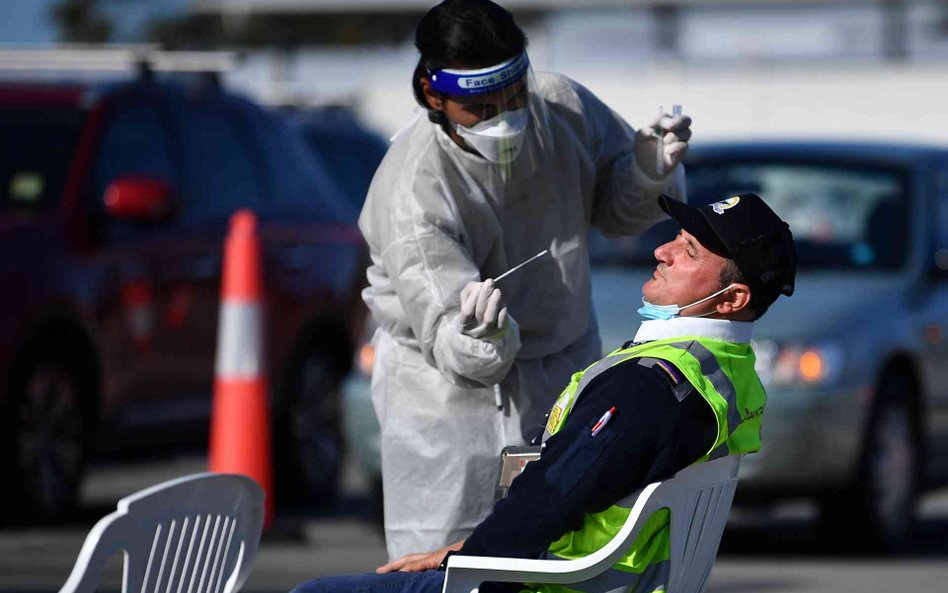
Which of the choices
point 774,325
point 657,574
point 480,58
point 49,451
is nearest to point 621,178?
point 480,58

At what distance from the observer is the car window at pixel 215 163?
8820 mm

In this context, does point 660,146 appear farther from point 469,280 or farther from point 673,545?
point 673,545

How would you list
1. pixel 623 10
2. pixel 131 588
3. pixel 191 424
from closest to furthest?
pixel 131 588
pixel 191 424
pixel 623 10

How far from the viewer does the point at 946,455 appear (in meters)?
8.57

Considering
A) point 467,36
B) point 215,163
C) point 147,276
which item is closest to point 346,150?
point 215,163

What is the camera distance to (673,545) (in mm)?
3254

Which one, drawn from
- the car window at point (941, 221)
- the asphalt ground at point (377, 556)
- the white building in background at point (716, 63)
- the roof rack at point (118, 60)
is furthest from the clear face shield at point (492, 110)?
the white building in background at point (716, 63)

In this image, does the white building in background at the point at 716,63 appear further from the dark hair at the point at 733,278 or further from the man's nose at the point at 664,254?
the dark hair at the point at 733,278

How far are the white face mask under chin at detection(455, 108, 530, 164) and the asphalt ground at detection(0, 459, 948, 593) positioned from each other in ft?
9.22

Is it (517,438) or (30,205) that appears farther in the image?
(30,205)

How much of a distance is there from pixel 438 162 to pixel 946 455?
522 cm

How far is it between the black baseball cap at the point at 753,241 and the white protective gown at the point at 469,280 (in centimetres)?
57

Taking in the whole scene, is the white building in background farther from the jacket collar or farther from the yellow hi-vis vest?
the yellow hi-vis vest

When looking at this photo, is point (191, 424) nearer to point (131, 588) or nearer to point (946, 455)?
point (946, 455)
